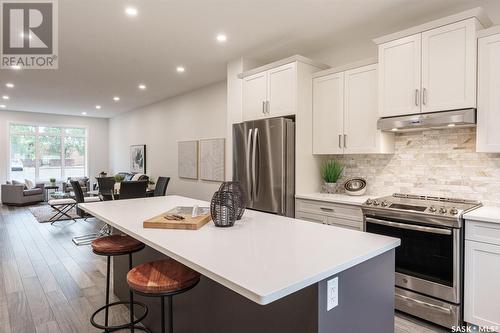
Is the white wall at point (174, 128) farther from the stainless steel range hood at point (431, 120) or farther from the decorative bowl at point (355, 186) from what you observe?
the stainless steel range hood at point (431, 120)

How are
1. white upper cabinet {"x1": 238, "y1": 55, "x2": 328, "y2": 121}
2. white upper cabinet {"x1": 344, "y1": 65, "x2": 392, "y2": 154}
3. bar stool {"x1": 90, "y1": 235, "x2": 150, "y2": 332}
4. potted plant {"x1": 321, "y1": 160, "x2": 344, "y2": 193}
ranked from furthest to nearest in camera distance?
potted plant {"x1": 321, "y1": 160, "x2": 344, "y2": 193} → white upper cabinet {"x1": 238, "y1": 55, "x2": 328, "y2": 121} → white upper cabinet {"x1": 344, "y1": 65, "x2": 392, "y2": 154} → bar stool {"x1": 90, "y1": 235, "x2": 150, "y2": 332}

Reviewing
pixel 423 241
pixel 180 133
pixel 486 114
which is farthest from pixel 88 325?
pixel 180 133

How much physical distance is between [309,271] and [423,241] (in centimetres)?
188

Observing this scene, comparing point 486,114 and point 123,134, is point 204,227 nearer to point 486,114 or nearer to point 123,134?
point 486,114

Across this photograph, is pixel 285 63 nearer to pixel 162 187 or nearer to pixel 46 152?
pixel 162 187

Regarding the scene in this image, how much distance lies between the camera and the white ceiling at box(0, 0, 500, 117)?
301 centimetres

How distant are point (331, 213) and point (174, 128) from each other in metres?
5.21

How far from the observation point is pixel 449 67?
2.66 m

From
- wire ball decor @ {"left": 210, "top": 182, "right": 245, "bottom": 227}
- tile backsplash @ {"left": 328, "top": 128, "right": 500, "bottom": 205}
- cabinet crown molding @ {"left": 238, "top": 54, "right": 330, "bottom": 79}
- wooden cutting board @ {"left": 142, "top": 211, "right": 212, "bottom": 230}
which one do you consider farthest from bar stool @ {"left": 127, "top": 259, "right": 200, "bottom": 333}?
cabinet crown molding @ {"left": 238, "top": 54, "right": 330, "bottom": 79}

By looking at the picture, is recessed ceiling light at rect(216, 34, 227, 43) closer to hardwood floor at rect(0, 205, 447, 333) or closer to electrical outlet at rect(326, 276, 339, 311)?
hardwood floor at rect(0, 205, 447, 333)

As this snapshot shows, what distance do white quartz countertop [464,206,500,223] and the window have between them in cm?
1173

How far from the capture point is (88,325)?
2.55 metres

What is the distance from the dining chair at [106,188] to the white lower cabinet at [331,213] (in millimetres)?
3642

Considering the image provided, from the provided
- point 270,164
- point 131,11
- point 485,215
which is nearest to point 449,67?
point 485,215
